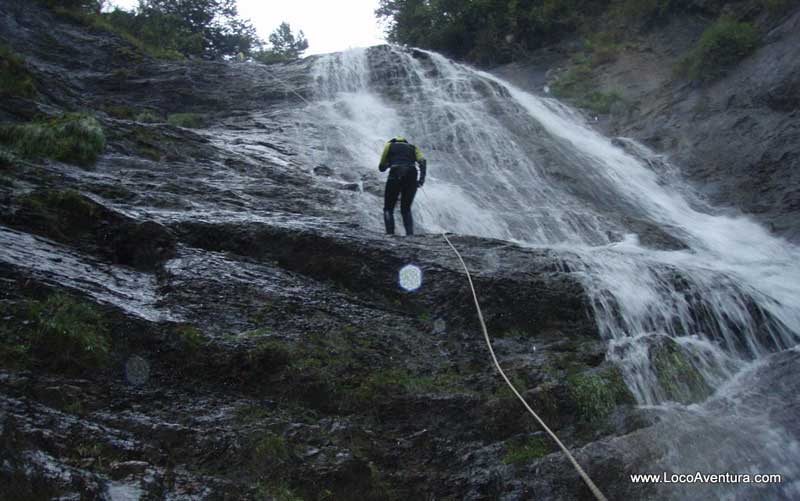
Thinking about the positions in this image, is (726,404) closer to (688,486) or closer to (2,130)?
(688,486)

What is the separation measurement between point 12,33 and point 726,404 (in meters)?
16.0

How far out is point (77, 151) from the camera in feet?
25.7

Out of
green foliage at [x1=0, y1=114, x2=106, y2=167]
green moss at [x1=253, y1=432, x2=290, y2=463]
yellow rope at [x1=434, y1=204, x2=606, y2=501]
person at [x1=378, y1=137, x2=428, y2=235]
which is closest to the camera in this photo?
yellow rope at [x1=434, y1=204, x2=606, y2=501]

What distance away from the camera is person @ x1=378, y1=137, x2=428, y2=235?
853 centimetres

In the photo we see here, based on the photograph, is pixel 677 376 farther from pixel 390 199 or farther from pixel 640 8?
pixel 640 8

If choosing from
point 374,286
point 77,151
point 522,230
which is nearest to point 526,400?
point 374,286

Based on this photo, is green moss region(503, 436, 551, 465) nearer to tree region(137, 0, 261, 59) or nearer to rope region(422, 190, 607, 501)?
rope region(422, 190, 607, 501)

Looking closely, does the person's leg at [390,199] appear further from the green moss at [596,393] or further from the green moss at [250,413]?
the green moss at [250,413]

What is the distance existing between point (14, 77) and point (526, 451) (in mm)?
9998

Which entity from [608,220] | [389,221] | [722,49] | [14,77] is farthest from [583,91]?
[14,77]

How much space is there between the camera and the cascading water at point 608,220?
5578mm

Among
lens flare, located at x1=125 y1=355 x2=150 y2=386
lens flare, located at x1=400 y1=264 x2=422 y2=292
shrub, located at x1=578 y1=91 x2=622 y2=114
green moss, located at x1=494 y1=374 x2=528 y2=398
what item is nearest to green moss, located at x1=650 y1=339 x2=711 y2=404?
green moss, located at x1=494 y1=374 x2=528 y2=398

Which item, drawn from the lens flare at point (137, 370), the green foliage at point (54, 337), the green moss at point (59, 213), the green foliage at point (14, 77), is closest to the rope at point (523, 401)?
the lens flare at point (137, 370)

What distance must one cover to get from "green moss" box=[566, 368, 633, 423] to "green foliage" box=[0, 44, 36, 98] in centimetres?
904
